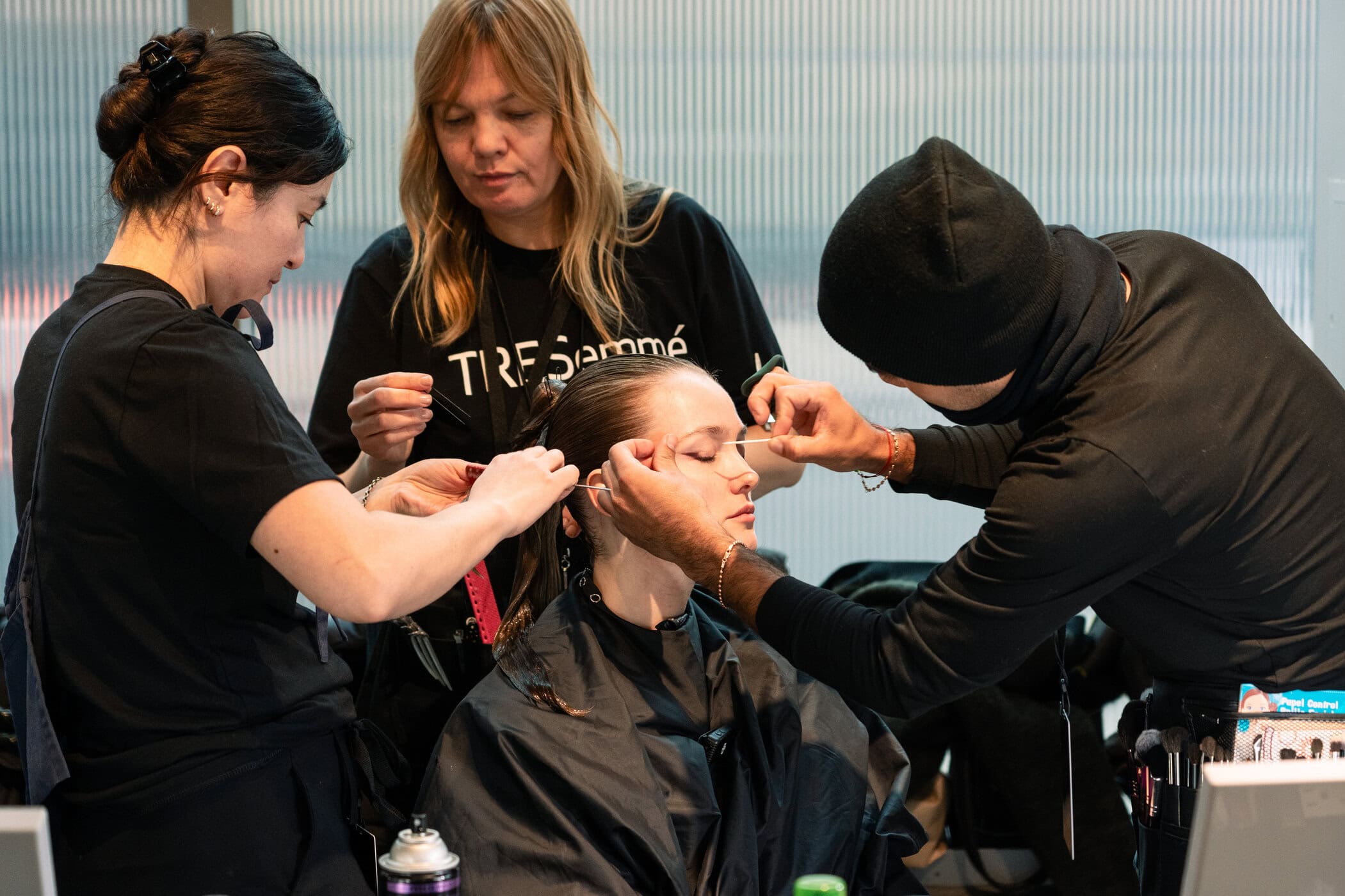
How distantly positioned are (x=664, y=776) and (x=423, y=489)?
1.80ft

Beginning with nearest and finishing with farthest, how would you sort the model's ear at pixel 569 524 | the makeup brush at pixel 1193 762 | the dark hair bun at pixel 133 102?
1. the dark hair bun at pixel 133 102
2. the makeup brush at pixel 1193 762
3. the model's ear at pixel 569 524

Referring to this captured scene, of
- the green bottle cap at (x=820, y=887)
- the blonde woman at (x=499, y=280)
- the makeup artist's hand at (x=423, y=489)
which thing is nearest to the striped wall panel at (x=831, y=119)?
the blonde woman at (x=499, y=280)

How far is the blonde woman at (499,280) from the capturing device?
7.39 feet

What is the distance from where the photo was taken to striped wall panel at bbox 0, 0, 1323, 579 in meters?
3.47

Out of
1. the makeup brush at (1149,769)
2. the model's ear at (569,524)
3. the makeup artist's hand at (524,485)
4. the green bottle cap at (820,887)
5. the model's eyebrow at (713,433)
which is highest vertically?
the makeup artist's hand at (524,485)

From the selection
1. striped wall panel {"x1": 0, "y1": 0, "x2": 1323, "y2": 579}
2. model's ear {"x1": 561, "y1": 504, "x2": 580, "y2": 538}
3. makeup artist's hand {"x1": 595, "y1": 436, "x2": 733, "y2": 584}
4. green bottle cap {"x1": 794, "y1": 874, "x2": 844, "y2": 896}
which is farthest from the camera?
striped wall panel {"x1": 0, "y1": 0, "x2": 1323, "y2": 579}

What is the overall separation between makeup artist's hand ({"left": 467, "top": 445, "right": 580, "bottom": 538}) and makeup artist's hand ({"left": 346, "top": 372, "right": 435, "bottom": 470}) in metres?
0.37

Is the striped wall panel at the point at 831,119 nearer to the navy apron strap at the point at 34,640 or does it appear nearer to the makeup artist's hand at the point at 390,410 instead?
the makeup artist's hand at the point at 390,410

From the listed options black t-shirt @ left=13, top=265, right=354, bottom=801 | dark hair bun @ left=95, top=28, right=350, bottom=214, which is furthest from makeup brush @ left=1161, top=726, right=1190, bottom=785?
dark hair bun @ left=95, top=28, right=350, bottom=214

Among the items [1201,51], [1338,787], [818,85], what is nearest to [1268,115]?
[1201,51]

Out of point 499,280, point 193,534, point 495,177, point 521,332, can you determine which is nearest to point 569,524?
point 521,332

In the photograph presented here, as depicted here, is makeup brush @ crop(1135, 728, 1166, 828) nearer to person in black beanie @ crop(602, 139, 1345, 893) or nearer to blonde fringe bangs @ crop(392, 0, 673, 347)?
person in black beanie @ crop(602, 139, 1345, 893)

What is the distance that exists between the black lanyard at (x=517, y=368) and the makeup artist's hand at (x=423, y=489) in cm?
34

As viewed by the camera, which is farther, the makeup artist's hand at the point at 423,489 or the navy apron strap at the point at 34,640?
the makeup artist's hand at the point at 423,489
